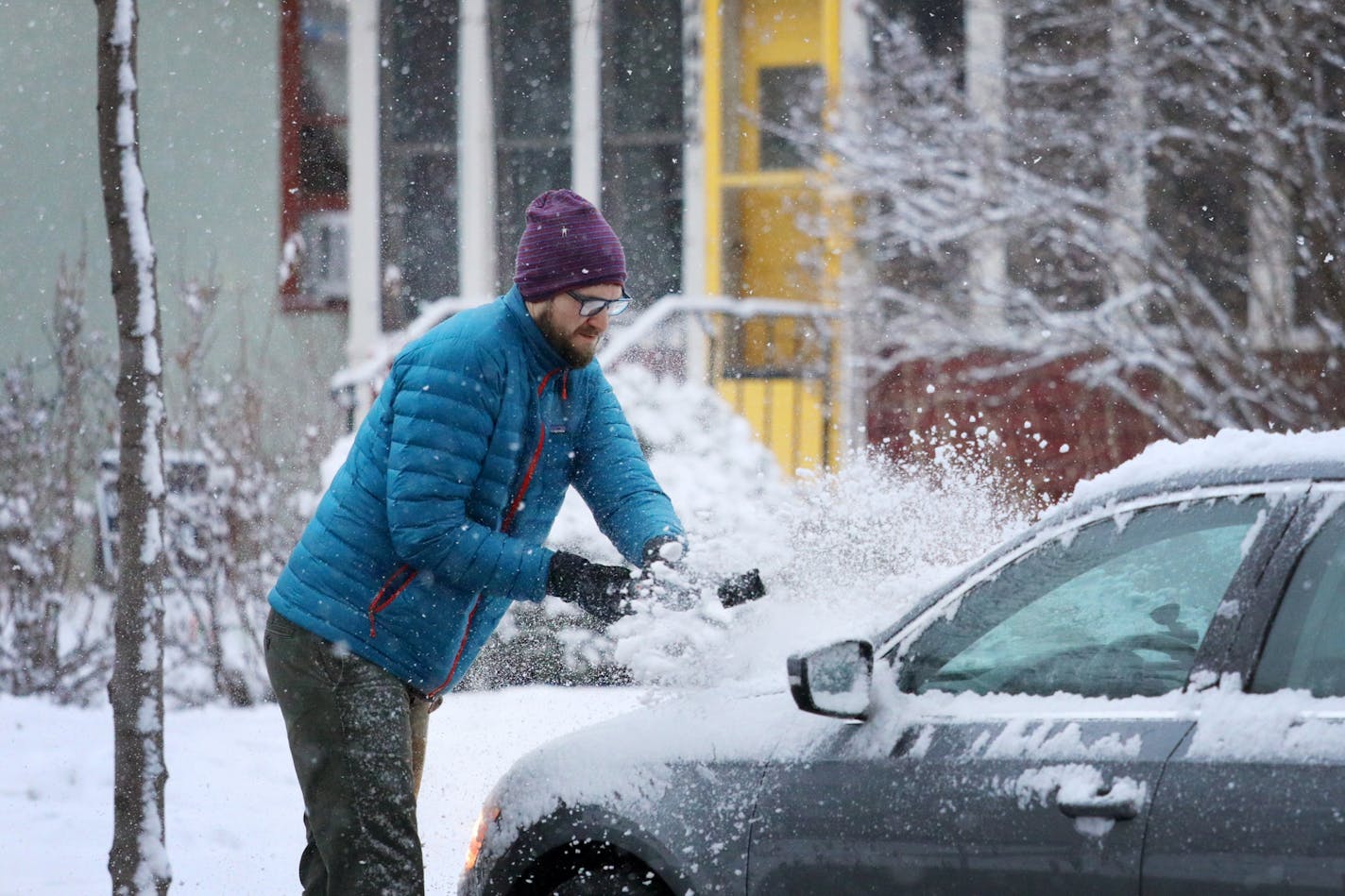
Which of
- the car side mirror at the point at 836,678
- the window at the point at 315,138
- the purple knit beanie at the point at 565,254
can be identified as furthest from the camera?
the window at the point at 315,138

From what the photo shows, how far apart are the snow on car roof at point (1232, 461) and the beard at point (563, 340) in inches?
46.3

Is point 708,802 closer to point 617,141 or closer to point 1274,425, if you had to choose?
point 1274,425

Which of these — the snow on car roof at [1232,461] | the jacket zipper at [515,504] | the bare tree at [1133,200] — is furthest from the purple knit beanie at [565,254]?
the bare tree at [1133,200]

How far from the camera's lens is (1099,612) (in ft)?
9.37

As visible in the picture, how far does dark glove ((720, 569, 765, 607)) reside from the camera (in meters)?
3.50

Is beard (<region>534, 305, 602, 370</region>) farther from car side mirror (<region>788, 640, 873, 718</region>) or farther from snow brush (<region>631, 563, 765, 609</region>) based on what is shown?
car side mirror (<region>788, 640, 873, 718</region>)

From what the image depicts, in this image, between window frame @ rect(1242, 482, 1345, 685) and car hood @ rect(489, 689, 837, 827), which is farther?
car hood @ rect(489, 689, 837, 827)

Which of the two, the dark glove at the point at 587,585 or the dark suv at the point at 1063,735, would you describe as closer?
the dark suv at the point at 1063,735

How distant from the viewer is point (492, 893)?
3412 mm

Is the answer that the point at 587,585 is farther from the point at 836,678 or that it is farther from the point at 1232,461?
the point at 1232,461

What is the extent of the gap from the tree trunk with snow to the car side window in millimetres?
2387

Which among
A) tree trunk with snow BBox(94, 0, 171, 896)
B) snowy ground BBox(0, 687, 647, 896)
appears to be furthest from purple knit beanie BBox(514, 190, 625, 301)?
snowy ground BBox(0, 687, 647, 896)

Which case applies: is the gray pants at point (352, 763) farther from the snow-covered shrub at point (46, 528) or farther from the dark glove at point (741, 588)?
the snow-covered shrub at point (46, 528)

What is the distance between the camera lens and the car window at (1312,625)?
99.6 inches
